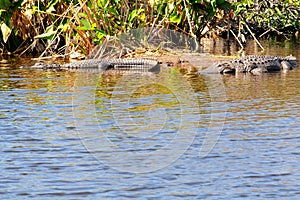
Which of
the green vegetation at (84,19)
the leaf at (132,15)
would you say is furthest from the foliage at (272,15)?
the leaf at (132,15)

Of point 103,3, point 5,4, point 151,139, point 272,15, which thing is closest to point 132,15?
point 103,3

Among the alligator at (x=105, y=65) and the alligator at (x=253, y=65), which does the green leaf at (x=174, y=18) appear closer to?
the alligator at (x=105, y=65)

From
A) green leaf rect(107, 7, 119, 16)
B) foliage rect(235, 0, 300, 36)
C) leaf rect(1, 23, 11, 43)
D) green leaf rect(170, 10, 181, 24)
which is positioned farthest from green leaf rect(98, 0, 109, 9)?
foliage rect(235, 0, 300, 36)

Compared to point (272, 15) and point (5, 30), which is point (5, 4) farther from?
point (272, 15)

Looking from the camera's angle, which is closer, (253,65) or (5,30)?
(253,65)

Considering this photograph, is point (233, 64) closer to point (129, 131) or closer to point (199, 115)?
point (199, 115)

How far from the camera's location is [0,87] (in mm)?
12234

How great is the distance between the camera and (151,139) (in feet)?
26.4

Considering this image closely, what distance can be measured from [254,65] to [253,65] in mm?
18

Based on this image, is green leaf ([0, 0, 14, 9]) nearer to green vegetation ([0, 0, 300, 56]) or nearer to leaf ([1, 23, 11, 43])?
green vegetation ([0, 0, 300, 56])

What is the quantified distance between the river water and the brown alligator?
141 centimetres

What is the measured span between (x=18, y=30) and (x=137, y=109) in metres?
9.29

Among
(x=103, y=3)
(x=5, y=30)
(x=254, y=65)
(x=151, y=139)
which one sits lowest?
(x=151, y=139)

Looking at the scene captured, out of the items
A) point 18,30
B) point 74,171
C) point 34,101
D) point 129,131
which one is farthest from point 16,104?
point 18,30
